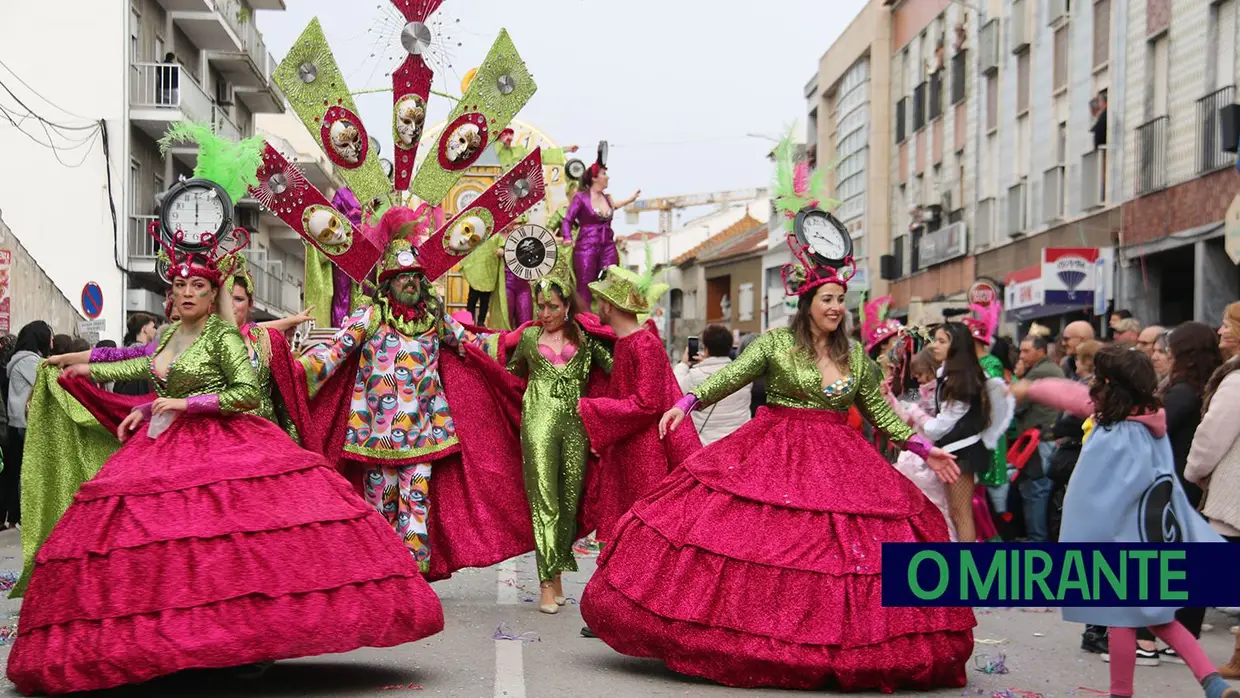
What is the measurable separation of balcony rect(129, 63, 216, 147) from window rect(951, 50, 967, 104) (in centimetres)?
1498

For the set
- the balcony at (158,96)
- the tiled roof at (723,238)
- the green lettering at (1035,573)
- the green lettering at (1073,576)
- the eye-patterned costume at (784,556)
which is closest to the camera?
the green lettering at (1035,573)

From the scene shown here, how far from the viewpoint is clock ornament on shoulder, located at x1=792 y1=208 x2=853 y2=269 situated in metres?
7.94

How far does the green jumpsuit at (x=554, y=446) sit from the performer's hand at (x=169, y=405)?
9.34 feet

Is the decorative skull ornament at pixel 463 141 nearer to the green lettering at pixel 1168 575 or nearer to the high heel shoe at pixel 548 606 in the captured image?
the high heel shoe at pixel 548 606

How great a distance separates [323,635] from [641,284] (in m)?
3.76

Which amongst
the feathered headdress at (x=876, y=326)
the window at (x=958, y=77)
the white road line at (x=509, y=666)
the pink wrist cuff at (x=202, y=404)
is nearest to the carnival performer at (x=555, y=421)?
the white road line at (x=509, y=666)

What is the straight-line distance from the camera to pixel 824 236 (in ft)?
26.4

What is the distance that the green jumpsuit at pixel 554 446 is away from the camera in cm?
941

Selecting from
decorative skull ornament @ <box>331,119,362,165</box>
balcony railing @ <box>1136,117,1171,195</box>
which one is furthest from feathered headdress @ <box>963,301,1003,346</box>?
balcony railing @ <box>1136,117,1171,195</box>

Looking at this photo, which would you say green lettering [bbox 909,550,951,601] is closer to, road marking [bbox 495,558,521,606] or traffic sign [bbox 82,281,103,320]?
road marking [bbox 495,558,521,606]

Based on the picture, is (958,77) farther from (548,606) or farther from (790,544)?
(790,544)

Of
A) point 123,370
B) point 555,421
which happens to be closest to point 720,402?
point 555,421

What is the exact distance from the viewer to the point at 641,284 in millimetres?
9656

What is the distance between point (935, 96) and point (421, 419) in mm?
29669
